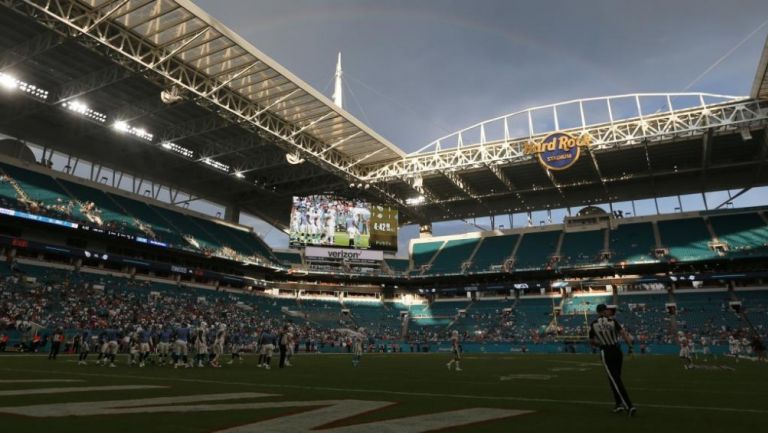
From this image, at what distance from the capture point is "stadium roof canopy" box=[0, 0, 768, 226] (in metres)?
30.0

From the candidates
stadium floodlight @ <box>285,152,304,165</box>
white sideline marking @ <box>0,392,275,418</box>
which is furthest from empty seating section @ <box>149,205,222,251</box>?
white sideline marking @ <box>0,392,275,418</box>

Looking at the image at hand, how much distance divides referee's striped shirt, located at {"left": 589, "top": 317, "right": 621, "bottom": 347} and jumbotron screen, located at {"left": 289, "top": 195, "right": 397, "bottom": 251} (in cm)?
4664

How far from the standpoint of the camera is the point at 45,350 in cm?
2958

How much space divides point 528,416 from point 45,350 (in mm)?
32620

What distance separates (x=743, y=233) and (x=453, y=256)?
105ft

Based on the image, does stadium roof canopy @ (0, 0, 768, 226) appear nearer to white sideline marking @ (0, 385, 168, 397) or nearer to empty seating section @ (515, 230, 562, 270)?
empty seating section @ (515, 230, 562, 270)

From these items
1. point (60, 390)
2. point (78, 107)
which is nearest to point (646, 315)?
point (60, 390)

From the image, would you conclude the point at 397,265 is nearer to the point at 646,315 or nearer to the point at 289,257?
the point at 289,257

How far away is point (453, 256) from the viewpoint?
65125mm

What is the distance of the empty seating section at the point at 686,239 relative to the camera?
1965 inches

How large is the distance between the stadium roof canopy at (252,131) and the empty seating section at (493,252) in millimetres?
4629

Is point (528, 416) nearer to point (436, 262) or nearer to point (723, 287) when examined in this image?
point (723, 287)

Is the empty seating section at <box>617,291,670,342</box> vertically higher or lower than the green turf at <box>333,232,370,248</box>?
lower

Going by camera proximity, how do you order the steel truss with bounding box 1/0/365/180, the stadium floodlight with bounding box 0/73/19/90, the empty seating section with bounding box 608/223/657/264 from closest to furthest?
the steel truss with bounding box 1/0/365/180
the stadium floodlight with bounding box 0/73/19/90
the empty seating section with bounding box 608/223/657/264
